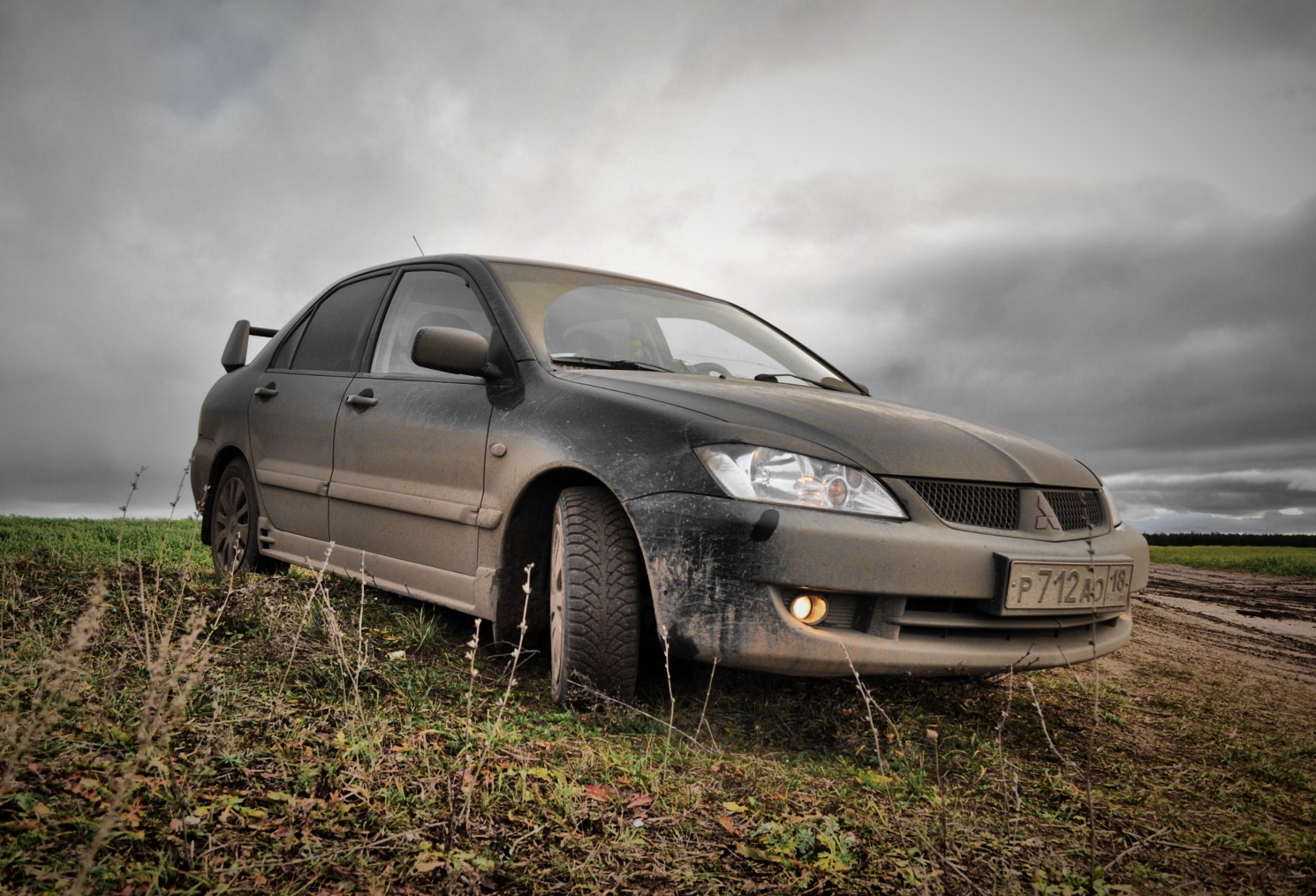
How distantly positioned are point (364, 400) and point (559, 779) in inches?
92.9

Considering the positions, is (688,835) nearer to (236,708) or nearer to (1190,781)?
(236,708)

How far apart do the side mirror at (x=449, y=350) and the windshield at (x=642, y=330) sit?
256 mm

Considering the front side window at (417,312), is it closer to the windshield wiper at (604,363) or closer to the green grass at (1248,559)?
the windshield wiper at (604,363)

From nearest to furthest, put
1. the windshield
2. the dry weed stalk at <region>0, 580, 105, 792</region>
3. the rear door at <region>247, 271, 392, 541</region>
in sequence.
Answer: the dry weed stalk at <region>0, 580, 105, 792</region> < the windshield < the rear door at <region>247, 271, 392, 541</region>

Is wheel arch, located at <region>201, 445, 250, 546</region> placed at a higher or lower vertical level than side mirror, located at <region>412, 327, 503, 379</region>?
lower

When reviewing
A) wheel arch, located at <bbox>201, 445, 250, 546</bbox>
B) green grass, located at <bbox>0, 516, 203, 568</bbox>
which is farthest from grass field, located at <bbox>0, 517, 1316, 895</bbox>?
green grass, located at <bbox>0, 516, 203, 568</bbox>

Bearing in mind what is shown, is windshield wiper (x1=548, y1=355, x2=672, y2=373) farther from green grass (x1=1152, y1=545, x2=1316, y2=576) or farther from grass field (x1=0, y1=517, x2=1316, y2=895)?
green grass (x1=1152, y1=545, x2=1316, y2=576)

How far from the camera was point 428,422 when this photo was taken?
374 centimetres

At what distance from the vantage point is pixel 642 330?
13.1ft

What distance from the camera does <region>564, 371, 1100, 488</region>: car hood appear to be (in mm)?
2826

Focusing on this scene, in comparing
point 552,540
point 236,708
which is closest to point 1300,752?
point 552,540

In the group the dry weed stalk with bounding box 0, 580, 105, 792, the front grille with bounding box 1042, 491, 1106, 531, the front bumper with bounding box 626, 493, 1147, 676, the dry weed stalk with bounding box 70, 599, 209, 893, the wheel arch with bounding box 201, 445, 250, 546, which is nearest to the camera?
the dry weed stalk with bounding box 70, 599, 209, 893

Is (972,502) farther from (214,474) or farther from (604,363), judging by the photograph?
(214,474)

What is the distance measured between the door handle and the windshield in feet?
2.73
